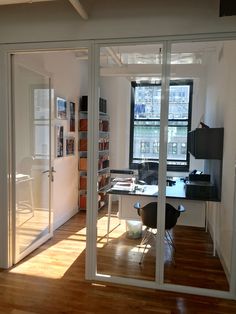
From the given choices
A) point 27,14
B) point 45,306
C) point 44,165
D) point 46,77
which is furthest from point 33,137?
point 45,306

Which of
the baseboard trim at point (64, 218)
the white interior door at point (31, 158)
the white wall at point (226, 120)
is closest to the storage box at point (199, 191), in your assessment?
the white wall at point (226, 120)

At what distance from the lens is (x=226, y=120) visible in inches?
129

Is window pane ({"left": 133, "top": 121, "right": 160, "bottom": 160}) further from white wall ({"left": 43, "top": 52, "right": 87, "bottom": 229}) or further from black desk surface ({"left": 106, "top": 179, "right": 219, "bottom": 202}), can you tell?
white wall ({"left": 43, "top": 52, "right": 87, "bottom": 229})

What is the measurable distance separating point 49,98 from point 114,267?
240cm

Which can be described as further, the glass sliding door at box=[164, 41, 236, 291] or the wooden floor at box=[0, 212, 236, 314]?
the glass sliding door at box=[164, 41, 236, 291]

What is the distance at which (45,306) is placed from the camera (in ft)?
8.23

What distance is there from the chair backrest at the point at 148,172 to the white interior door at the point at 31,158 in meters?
1.45

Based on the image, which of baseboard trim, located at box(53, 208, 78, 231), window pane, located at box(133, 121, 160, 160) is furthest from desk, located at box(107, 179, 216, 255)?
baseboard trim, located at box(53, 208, 78, 231)

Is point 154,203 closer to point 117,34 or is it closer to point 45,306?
point 45,306

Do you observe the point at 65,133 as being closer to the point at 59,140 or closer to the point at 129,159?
the point at 59,140

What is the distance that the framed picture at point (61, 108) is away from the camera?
14.3 ft

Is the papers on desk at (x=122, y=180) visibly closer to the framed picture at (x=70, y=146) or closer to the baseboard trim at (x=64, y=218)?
the baseboard trim at (x=64, y=218)

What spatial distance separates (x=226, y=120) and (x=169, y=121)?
87 cm

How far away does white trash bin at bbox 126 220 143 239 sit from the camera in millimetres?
3307
